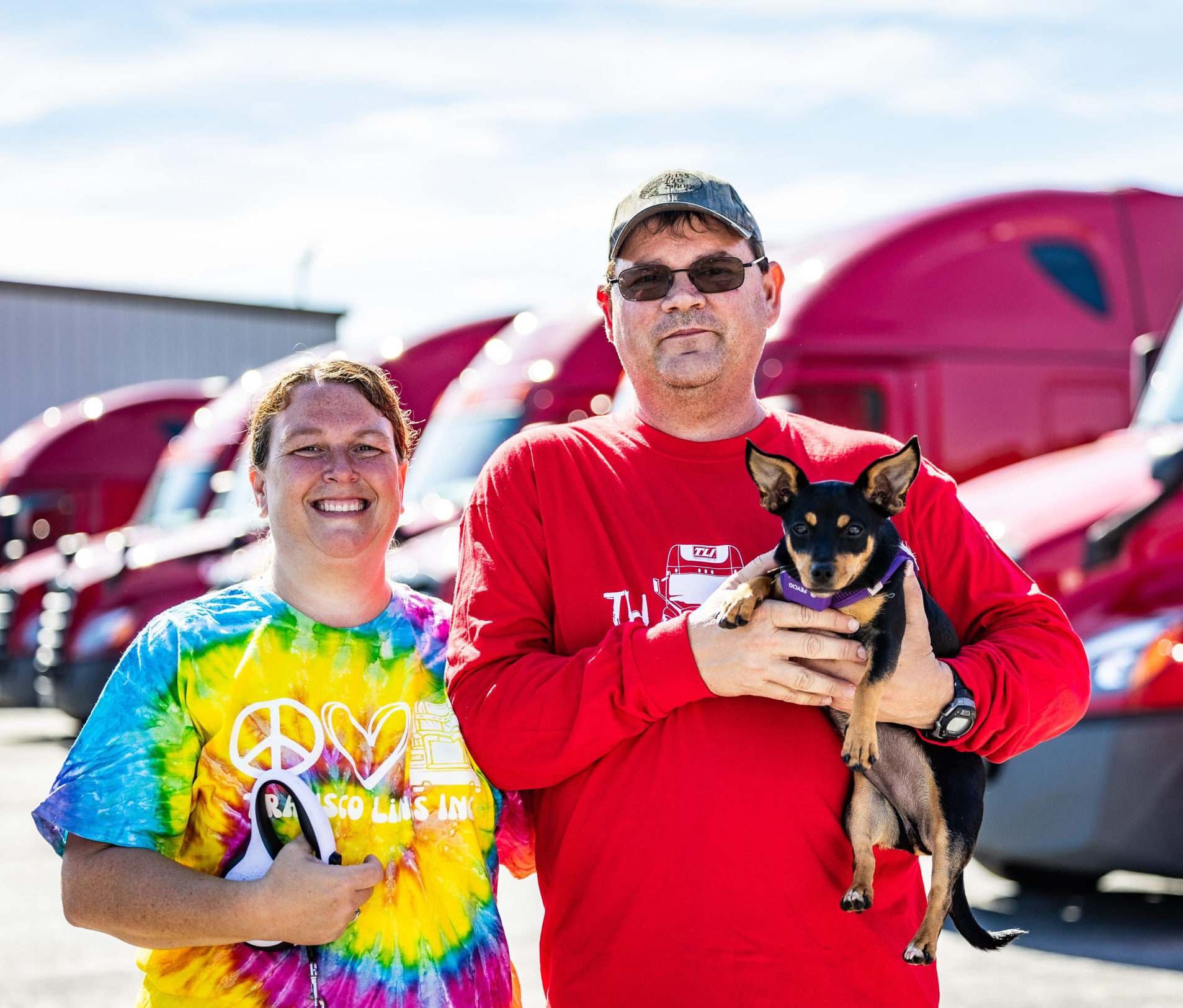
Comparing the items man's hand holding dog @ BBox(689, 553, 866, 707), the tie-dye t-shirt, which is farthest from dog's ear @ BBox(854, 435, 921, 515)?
the tie-dye t-shirt

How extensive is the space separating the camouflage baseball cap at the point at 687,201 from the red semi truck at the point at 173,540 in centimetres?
924

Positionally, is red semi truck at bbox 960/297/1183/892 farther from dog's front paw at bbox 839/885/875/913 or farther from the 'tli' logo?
the 'tli' logo

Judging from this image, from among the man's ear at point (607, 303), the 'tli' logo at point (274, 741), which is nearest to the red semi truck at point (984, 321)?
the man's ear at point (607, 303)

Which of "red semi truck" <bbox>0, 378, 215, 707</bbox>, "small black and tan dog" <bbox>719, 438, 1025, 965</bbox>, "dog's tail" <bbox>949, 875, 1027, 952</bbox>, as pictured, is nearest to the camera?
"small black and tan dog" <bbox>719, 438, 1025, 965</bbox>

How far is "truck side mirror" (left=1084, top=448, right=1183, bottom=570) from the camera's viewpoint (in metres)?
6.23

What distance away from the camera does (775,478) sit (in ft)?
8.70

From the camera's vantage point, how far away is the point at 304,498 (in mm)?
2680

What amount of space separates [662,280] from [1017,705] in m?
1.08

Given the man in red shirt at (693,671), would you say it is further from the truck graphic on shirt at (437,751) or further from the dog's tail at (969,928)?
the dog's tail at (969,928)

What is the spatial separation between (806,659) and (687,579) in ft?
0.91

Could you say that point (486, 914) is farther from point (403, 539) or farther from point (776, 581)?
point (403, 539)

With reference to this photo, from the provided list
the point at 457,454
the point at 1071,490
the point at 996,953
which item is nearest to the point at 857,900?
the point at 996,953

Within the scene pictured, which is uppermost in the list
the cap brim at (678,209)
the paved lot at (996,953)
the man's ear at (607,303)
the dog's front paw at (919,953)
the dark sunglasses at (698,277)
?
the cap brim at (678,209)

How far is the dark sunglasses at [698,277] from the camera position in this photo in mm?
2826
